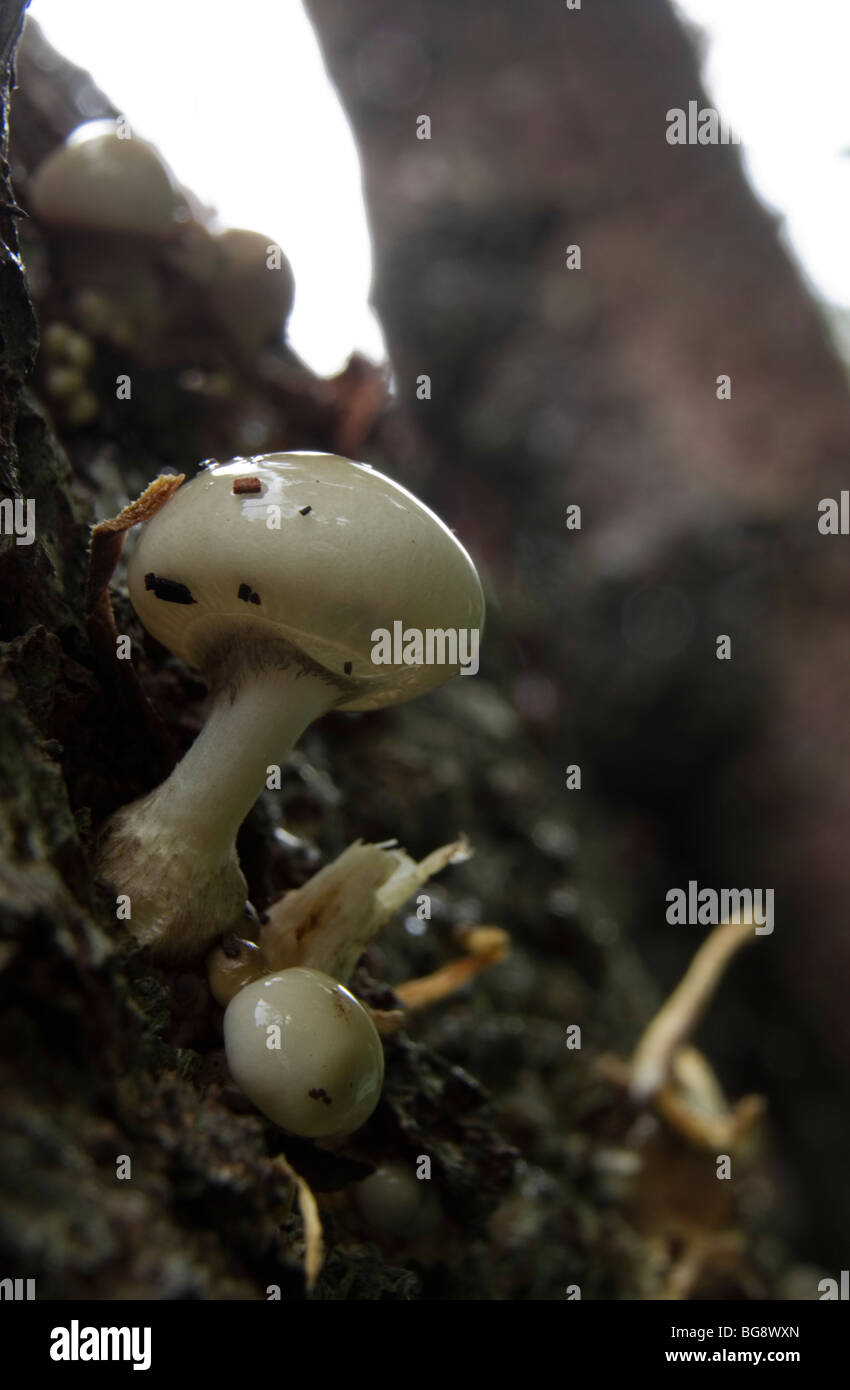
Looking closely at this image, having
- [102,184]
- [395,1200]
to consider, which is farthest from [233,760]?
[102,184]

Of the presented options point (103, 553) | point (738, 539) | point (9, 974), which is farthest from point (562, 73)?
point (9, 974)

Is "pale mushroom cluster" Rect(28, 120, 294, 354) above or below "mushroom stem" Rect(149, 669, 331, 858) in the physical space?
above


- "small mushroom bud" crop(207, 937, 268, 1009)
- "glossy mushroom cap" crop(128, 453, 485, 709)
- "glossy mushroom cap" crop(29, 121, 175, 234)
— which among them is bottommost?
"small mushroom bud" crop(207, 937, 268, 1009)

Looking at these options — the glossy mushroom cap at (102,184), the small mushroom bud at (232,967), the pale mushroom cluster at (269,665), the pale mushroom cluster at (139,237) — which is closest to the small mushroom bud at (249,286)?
the pale mushroom cluster at (139,237)

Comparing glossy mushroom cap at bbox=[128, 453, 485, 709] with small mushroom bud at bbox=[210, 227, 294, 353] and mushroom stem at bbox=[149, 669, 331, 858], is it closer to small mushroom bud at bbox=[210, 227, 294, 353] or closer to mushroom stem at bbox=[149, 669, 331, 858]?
mushroom stem at bbox=[149, 669, 331, 858]

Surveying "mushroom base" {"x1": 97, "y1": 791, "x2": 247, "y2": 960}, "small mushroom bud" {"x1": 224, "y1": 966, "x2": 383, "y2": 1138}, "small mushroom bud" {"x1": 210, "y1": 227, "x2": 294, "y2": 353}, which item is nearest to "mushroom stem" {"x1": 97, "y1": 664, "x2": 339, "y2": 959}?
"mushroom base" {"x1": 97, "y1": 791, "x2": 247, "y2": 960}

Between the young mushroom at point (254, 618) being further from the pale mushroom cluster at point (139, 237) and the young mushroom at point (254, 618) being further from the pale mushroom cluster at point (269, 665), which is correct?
the pale mushroom cluster at point (139, 237)
